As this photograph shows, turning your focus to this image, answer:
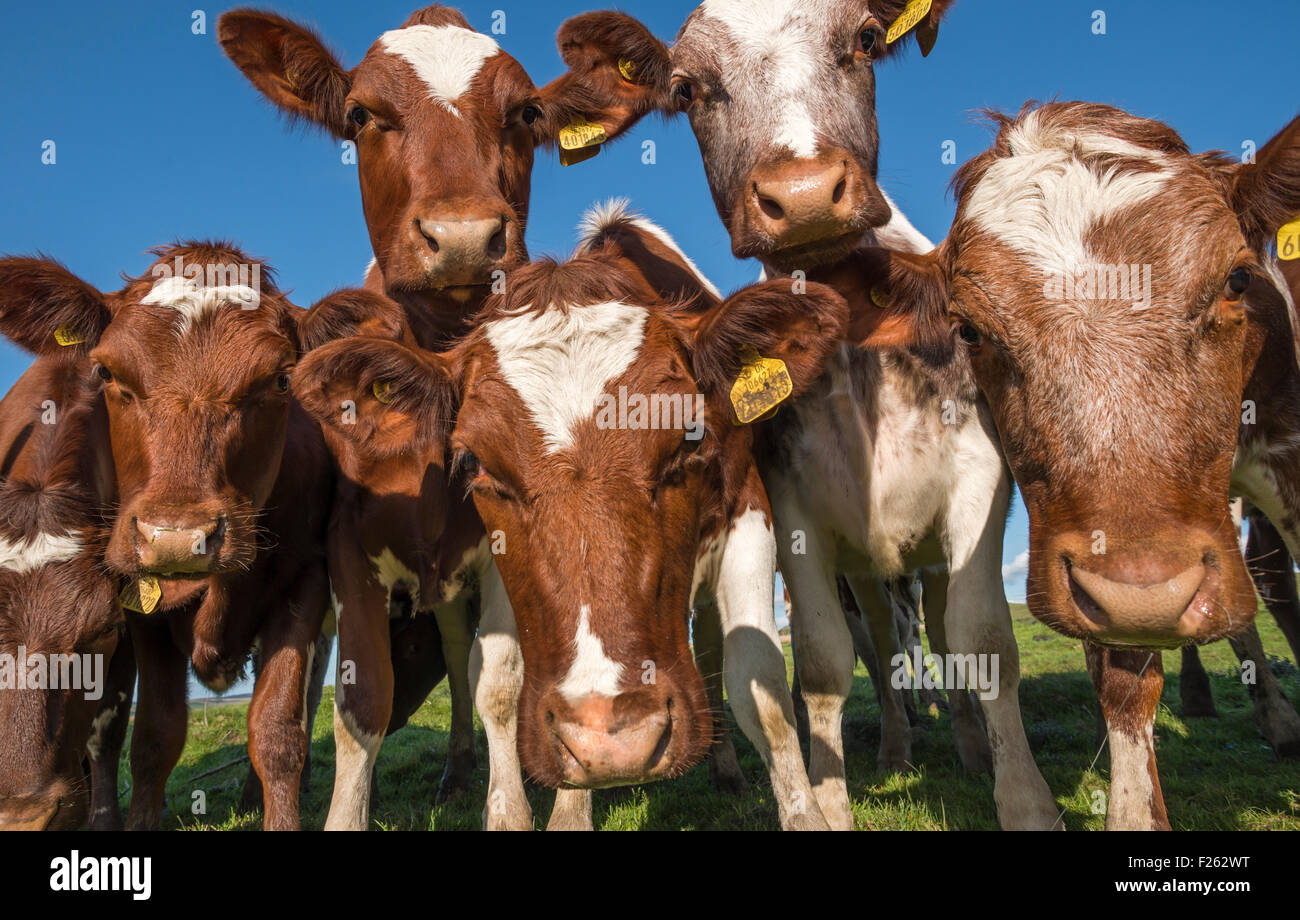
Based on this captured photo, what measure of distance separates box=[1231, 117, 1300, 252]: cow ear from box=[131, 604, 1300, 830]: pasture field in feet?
A: 9.06

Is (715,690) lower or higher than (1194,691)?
higher

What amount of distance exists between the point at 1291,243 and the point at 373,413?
13.5ft

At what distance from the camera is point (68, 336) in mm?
5387

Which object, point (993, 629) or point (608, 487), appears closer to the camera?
point (608, 487)

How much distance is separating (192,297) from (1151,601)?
4.52 meters

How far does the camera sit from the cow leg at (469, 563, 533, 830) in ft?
16.0

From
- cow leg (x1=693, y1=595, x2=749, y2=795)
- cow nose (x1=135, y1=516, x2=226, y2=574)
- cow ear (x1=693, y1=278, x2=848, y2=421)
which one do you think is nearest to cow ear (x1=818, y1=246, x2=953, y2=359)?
cow ear (x1=693, y1=278, x2=848, y2=421)

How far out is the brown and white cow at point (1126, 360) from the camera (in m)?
3.37

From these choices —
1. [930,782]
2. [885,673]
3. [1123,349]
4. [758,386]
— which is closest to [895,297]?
[758,386]

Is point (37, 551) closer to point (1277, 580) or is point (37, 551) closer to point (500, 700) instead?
point (500, 700)

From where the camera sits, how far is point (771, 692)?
15.3 ft

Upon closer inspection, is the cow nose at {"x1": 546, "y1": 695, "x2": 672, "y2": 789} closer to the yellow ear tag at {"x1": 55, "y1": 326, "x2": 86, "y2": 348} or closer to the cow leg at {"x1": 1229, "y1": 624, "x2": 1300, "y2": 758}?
the yellow ear tag at {"x1": 55, "y1": 326, "x2": 86, "y2": 348}

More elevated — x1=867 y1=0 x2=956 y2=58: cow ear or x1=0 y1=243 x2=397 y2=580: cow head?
x1=867 y1=0 x2=956 y2=58: cow ear

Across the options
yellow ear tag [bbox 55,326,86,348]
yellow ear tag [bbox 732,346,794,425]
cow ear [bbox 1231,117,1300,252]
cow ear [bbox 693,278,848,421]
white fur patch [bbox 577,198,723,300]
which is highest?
white fur patch [bbox 577,198,723,300]
